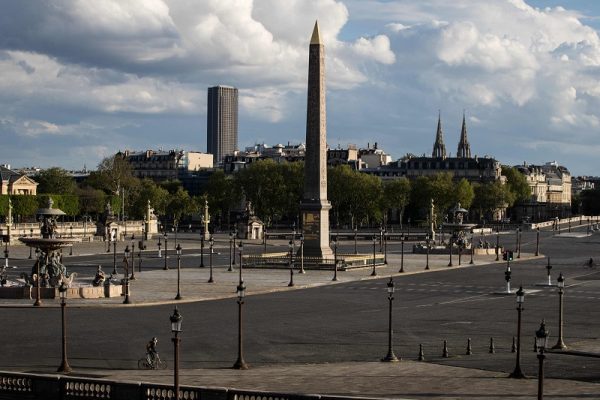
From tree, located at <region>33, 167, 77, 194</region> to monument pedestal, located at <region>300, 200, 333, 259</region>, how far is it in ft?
348

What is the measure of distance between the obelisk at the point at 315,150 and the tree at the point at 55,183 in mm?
107214

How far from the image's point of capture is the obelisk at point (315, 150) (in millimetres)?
77125

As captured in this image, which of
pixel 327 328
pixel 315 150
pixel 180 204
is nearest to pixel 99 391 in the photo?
pixel 327 328

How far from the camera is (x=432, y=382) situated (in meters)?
30.0

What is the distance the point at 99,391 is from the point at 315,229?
54.7 m

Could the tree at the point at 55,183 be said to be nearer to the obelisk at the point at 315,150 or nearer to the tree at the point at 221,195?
the tree at the point at 221,195

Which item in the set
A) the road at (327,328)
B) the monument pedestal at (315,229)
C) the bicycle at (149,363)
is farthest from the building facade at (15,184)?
the bicycle at (149,363)

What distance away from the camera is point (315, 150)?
254 feet

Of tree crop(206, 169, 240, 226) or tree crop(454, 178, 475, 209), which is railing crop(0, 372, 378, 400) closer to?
tree crop(206, 169, 240, 226)

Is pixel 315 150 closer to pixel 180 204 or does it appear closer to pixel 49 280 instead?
pixel 49 280

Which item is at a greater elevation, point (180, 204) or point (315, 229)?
point (180, 204)

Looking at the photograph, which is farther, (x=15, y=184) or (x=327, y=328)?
(x=15, y=184)

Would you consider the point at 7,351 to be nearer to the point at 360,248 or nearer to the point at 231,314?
the point at 231,314

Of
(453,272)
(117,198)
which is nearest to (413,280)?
(453,272)
